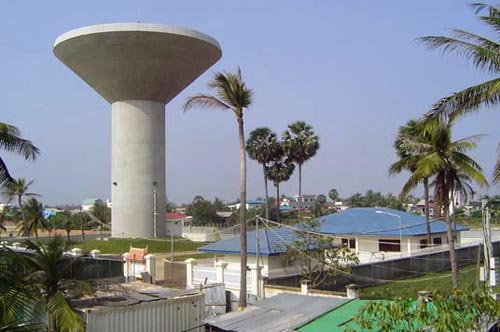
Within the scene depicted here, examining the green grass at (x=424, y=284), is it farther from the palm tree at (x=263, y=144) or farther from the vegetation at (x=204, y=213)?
the vegetation at (x=204, y=213)

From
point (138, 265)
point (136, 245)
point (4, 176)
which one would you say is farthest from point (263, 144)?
point (4, 176)

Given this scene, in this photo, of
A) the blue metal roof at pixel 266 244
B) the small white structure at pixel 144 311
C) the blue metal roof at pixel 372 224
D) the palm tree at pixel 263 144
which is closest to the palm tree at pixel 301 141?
the palm tree at pixel 263 144

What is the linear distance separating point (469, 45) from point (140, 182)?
1519 inches

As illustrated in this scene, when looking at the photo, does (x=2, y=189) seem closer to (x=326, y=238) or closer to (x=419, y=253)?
(x=326, y=238)

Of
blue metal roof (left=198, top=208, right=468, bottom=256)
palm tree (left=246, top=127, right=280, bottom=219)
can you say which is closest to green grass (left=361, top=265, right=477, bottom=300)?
blue metal roof (left=198, top=208, right=468, bottom=256)

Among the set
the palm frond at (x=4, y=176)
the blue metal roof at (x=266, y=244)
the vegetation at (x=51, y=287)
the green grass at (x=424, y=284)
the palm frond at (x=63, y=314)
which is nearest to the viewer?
the palm frond at (x=4, y=176)

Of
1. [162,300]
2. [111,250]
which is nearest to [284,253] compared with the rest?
[162,300]

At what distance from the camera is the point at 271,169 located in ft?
201

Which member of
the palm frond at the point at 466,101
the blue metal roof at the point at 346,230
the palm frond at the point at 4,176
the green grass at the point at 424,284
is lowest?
the green grass at the point at 424,284

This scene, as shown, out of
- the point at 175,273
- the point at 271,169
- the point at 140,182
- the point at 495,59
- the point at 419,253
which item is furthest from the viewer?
the point at 271,169

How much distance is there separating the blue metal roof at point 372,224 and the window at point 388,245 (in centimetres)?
72

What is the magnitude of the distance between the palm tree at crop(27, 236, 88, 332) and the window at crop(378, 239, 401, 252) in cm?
2541

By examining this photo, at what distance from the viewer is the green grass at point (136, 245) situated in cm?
4481

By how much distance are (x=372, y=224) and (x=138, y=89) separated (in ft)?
72.7
